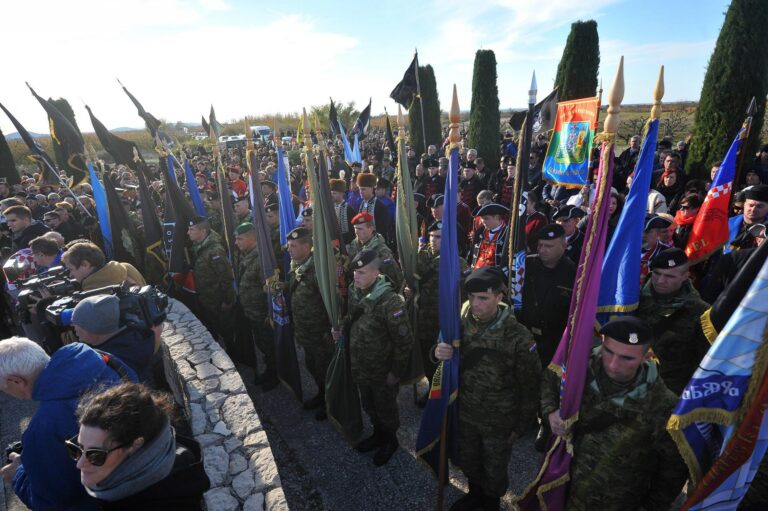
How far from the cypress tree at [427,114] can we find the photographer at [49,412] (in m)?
19.7

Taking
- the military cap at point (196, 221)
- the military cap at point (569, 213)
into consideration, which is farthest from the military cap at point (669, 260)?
the military cap at point (196, 221)

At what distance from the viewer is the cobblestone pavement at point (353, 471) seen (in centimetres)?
349

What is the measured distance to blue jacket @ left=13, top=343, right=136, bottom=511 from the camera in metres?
2.02

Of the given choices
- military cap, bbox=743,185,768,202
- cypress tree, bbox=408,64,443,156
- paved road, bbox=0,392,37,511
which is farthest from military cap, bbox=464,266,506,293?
cypress tree, bbox=408,64,443,156

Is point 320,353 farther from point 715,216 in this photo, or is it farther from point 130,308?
point 715,216

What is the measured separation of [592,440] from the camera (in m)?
2.46

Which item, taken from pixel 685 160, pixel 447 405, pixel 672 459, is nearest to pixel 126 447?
pixel 447 405

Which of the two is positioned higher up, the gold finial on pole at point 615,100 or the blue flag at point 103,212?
the gold finial on pole at point 615,100

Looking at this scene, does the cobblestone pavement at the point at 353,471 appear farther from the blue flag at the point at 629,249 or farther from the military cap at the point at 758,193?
the military cap at the point at 758,193

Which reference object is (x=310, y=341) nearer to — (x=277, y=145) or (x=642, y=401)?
(x=277, y=145)

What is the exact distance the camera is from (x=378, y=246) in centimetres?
502

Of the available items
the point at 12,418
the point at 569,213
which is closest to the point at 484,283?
the point at 569,213

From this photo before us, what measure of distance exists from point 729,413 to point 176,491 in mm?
2748

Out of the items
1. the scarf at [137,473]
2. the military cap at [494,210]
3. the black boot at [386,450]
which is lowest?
the black boot at [386,450]
